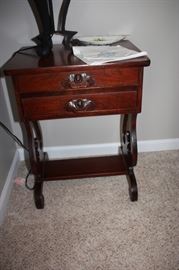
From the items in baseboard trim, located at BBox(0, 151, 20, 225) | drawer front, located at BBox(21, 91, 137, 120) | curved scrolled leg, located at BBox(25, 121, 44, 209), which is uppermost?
drawer front, located at BBox(21, 91, 137, 120)

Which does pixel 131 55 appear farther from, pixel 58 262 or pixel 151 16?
pixel 58 262

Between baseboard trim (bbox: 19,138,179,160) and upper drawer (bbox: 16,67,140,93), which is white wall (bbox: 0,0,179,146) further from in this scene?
upper drawer (bbox: 16,67,140,93)

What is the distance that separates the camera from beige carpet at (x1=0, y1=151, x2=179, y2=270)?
95cm

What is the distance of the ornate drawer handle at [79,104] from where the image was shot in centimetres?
97

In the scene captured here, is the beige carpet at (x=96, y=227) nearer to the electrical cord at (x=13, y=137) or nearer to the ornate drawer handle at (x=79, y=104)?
the electrical cord at (x=13, y=137)

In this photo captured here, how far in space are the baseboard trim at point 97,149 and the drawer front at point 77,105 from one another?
58cm

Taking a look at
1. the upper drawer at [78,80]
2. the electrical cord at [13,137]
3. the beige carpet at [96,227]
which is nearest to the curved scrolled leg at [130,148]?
the beige carpet at [96,227]

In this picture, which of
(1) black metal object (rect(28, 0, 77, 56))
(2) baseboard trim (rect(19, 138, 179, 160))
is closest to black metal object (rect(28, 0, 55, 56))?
(1) black metal object (rect(28, 0, 77, 56))

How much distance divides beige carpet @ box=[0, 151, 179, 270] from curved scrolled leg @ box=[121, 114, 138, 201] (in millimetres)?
84

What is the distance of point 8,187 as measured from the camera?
1.29 metres

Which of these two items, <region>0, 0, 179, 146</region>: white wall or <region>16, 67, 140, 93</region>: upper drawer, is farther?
<region>0, 0, 179, 146</region>: white wall

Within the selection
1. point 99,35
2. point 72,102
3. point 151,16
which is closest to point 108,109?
point 72,102

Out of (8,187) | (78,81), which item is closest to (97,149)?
(8,187)

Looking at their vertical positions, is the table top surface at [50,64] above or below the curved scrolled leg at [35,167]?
above
